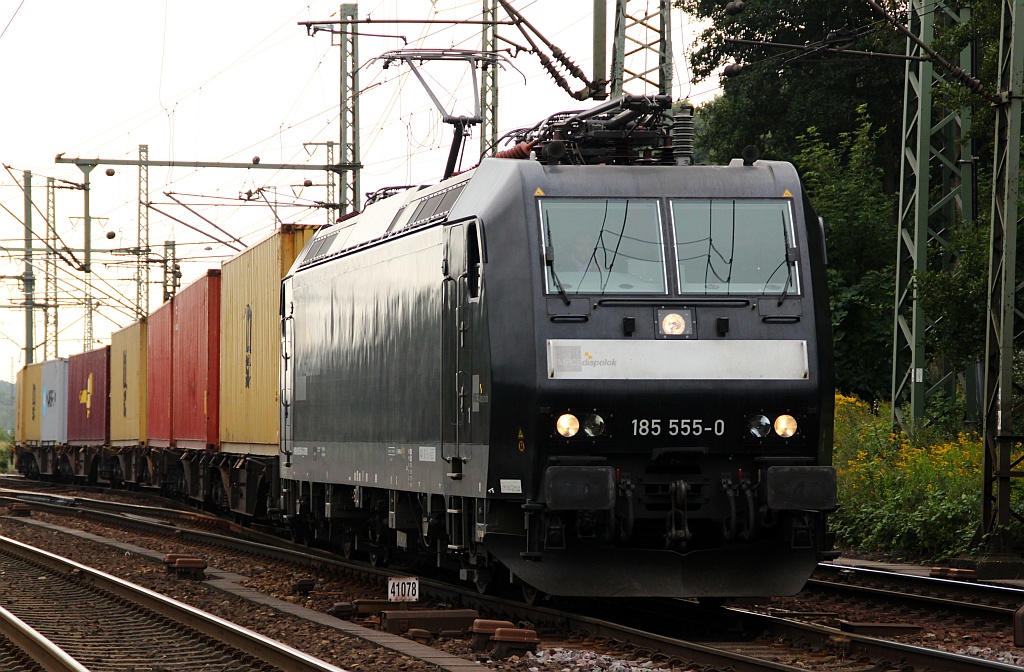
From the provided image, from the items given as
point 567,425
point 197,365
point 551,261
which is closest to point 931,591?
point 567,425

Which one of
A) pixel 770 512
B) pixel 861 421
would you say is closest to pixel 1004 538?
pixel 770 512

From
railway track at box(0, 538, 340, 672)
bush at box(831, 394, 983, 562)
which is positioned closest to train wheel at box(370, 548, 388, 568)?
railway track at box(0, 538, 340, 672)

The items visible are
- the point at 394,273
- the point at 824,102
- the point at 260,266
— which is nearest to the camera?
the point at 394,273

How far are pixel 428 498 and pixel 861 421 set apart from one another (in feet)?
42.1

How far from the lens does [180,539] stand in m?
21.7

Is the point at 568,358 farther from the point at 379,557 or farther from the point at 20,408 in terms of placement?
the point at 20,408

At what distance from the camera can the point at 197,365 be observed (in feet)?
82.3

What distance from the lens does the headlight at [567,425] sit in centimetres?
1036

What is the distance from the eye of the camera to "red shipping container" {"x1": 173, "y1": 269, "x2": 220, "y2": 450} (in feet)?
78.4

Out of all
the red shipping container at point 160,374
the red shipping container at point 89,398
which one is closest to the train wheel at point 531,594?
the red shipping container at point 160,374

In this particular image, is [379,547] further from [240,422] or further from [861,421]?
[861,421]

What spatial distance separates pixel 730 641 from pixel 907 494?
26.9 feet

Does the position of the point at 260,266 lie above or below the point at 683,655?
above

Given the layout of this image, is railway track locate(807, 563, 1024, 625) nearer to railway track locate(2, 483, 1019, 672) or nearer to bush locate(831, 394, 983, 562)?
railway track locate(2, 483, 1019, 672)
